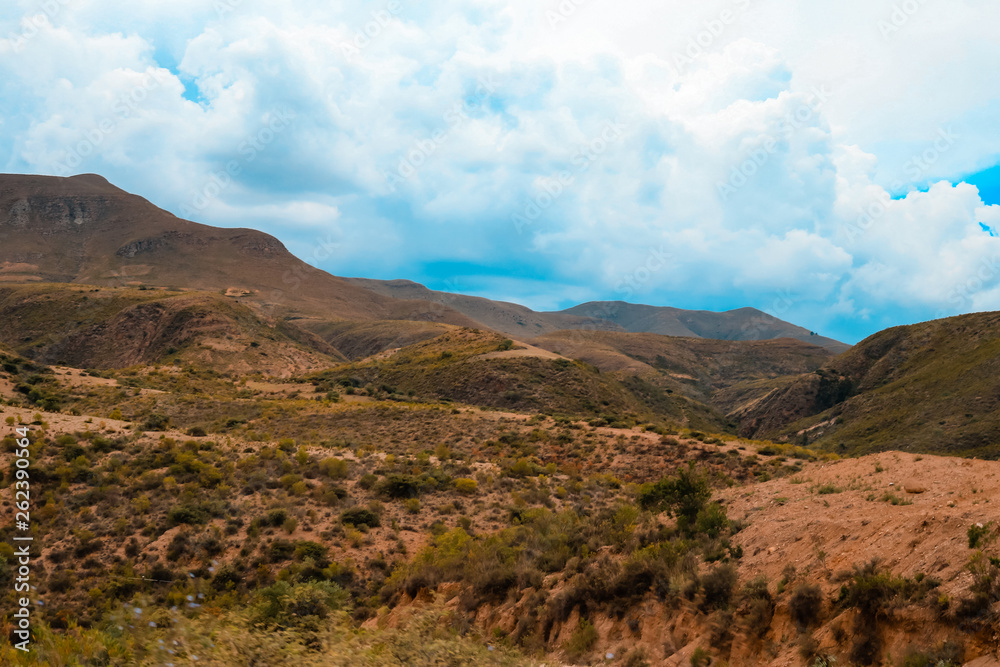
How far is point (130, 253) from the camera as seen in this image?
16175 centimetres

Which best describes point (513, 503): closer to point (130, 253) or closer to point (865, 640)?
point (865, 640)

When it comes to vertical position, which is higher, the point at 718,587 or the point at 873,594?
the point at 873,594

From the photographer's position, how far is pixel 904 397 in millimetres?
56156

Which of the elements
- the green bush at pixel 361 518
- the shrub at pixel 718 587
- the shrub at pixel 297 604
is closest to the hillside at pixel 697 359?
the green bush at pixel 361 518

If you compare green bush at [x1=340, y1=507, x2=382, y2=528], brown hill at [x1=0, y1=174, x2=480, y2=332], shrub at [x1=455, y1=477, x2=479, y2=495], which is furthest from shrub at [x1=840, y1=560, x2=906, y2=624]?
brown hill at [x1=0, y1=174, x2=480, y2=332]

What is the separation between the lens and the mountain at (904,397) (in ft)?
147

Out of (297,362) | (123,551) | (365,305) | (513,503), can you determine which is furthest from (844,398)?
(365,305)

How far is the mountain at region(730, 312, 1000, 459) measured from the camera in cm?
4491

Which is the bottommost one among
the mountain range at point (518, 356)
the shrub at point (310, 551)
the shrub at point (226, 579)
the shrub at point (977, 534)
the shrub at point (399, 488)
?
the shrub at point (226, 579)

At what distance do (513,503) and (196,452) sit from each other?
13.1 meters

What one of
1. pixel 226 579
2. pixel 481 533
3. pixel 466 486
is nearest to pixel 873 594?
pixel 481 533

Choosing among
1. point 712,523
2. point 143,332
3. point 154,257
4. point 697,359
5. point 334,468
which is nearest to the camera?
point 712,523

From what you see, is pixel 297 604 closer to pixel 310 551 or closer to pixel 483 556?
pixel 483 556

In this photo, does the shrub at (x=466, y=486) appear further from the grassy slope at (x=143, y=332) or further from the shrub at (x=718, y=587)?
the grassy slope at (x=143, y=332)
